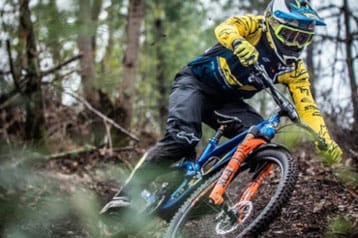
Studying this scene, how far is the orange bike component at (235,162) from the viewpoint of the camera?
3688mm

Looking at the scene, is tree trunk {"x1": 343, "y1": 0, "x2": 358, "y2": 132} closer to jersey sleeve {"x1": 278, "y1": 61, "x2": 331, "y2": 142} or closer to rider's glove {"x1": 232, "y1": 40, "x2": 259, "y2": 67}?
jersey sleeve {"x1": 278, "y1": 61, "x2": 331, "y2": 142}

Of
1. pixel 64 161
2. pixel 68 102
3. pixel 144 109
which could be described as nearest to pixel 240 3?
pixel 144 109

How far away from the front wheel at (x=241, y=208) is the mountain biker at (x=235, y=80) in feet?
1.33

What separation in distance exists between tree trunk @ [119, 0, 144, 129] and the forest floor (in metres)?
1.03

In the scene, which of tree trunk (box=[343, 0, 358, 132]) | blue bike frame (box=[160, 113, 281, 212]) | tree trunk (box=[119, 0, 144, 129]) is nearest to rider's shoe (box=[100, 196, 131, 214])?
blue bike frame (box=[160, 113, 281, 212])

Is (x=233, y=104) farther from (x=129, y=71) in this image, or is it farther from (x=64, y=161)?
(x=129, y=71)

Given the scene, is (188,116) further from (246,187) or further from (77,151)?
(77,151)

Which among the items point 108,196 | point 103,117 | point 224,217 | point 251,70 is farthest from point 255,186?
point 103,117

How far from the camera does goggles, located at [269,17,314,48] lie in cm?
380

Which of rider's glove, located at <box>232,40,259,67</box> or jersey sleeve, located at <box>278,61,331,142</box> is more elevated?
rider's glove, located at <box>232,40,259,67</box>

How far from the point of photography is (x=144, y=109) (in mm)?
12609

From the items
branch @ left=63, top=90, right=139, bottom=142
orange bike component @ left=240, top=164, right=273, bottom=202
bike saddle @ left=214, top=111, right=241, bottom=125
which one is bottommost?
branch @ left=63, top=90, right=139, bottom=142

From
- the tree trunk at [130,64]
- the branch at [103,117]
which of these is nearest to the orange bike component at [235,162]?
the branch at [103,117]

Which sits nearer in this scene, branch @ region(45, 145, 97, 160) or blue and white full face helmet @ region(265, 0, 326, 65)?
blue and white full face helmet @ region(265, 0, 326, 65)
